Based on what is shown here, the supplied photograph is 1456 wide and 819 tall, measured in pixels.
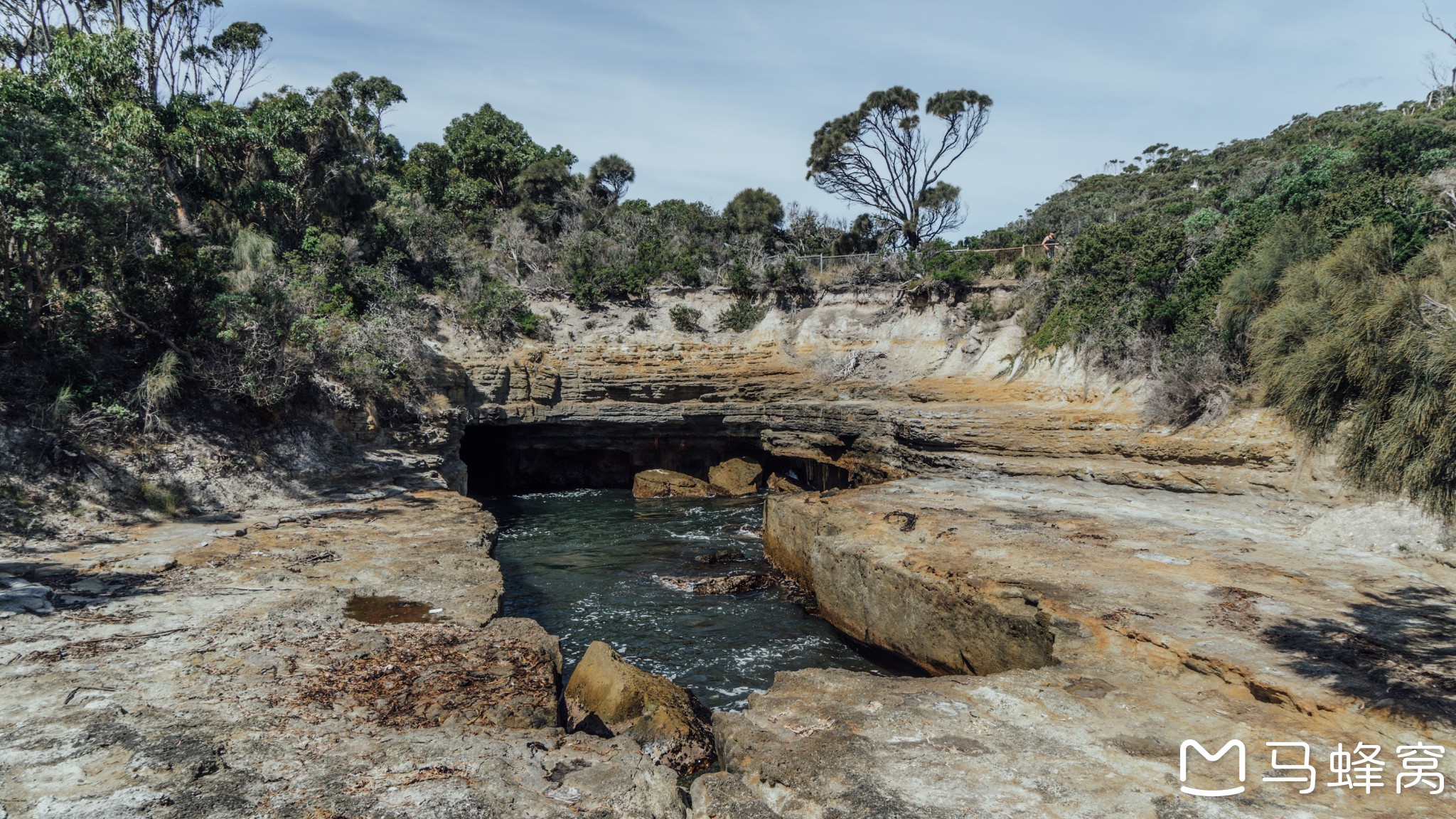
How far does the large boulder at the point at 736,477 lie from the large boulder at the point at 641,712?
49.2ft

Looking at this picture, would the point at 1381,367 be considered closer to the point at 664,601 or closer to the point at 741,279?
the point at 664,601

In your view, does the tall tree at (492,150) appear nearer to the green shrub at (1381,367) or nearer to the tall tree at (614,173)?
the tall tree at (614,173)

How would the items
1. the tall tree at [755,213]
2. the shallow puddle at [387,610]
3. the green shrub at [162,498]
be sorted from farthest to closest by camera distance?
the tall tree at [755,213] < the green shrub at [162,498] < the shallow puddle at [387,610]

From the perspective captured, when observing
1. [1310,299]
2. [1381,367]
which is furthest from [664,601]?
[1381,367]

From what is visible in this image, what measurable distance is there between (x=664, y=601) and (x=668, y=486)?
1057cm

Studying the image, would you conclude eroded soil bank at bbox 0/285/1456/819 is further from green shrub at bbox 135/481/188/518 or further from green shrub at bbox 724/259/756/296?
green shrub at bbox 724/259/756/296

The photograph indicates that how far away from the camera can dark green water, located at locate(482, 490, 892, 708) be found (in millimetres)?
10203

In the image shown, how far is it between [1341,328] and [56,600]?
11.7m

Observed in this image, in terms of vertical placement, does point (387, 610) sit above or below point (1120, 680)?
below

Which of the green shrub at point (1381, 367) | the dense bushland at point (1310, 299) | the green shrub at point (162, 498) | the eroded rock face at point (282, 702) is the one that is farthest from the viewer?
the green shrub at point (162, 498)

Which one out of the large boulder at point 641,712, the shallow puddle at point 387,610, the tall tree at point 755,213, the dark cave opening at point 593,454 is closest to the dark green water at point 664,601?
→ the large boulder at point 641,712

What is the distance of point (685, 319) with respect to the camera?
2923cm

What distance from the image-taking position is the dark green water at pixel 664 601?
33.5 feet

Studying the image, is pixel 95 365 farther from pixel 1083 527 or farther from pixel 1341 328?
pixel 1341 328
